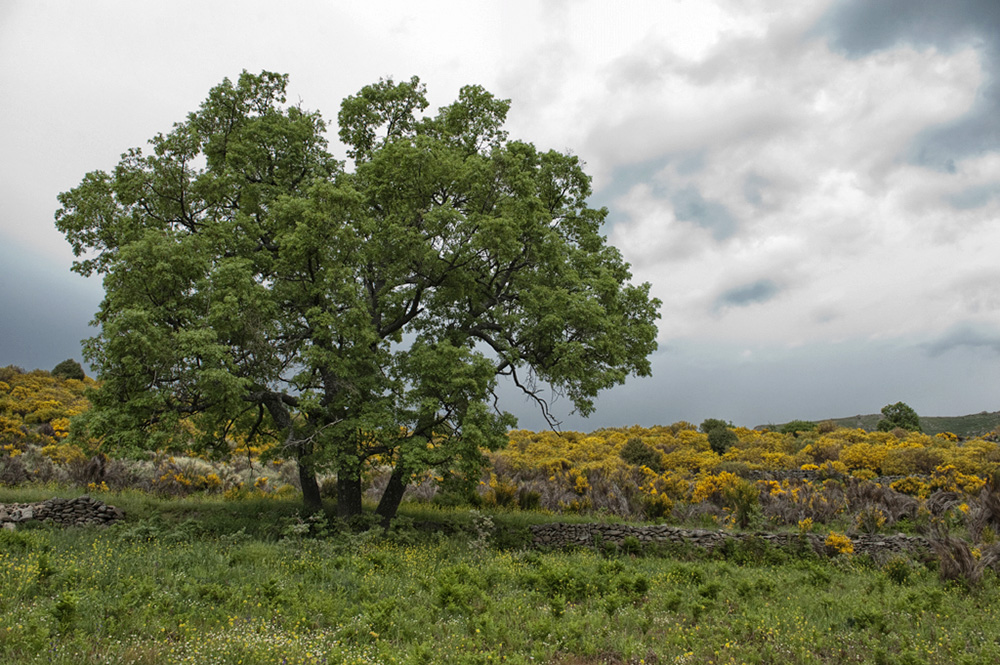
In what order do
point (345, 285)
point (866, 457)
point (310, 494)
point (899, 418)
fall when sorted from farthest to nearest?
1. point (899, 418)
2. point (866, 457)
3. point (310, 494)
4. point (345, 285)

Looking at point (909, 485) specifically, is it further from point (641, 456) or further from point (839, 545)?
point (641, 456)

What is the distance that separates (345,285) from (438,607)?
6.63 metres

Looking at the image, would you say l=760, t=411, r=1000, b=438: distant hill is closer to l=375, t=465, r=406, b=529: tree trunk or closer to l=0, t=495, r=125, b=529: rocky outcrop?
l=375, t=465, r=406, b=529: tree trunk

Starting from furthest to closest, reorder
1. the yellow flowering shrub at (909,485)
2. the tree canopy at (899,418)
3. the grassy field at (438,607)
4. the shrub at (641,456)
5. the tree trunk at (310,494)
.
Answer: the tree canopy at (899,418), the shrub at (641,456), the yellow flowering shrub at (909,485), the tree trunk at (310,494), the grassy field at (438,607)

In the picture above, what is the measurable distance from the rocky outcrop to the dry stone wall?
10.4 metres

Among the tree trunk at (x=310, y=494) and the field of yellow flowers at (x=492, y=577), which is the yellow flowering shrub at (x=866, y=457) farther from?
the tree trunk at (x=310, y=494)

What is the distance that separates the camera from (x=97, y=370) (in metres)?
11.9

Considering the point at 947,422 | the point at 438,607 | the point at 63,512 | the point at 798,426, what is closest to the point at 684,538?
the point at 438,607

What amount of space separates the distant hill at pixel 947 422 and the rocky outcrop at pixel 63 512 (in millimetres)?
39011

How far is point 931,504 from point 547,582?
1237 centimetres

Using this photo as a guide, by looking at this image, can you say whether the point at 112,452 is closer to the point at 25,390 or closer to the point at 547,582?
the point at 547,582

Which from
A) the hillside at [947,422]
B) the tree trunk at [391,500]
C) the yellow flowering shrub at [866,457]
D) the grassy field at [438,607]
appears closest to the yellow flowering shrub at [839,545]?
the grassy field at [438,607]

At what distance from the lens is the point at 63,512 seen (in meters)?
13.4

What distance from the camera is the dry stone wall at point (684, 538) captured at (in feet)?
40.3
